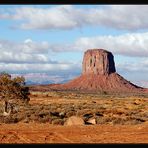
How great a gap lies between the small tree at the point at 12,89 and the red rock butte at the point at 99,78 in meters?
123

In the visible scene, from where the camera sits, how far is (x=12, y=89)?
2817 centimetres

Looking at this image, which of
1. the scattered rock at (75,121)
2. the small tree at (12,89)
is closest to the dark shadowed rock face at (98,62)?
the small tree at (12,89)

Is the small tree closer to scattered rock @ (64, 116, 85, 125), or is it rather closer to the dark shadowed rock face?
scattered rock @ (64, 116, 85, 125)

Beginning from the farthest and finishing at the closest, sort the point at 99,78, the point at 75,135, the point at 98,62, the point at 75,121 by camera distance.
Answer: the point at 98,62, the point at 99,78, the point at 75,121, the point at 75,135

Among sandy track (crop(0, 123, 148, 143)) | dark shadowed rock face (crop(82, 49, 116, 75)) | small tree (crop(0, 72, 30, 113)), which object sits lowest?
sandy track (crop(0, 123, 148, 143))

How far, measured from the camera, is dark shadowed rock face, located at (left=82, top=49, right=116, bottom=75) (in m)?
166

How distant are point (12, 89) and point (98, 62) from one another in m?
143

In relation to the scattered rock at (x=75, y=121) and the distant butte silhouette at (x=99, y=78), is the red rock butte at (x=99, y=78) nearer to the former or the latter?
the distant butte silhouette at (x=99, y=78)

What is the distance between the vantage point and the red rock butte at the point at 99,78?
157 meters

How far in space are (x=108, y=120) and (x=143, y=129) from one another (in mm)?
6169

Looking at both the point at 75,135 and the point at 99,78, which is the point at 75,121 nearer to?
the point at 75,135

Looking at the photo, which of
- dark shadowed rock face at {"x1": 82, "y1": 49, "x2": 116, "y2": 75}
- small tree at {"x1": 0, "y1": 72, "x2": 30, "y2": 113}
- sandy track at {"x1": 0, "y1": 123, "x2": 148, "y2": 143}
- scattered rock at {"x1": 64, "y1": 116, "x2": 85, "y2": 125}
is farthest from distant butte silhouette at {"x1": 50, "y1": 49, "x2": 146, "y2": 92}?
sandy track at {"x1": 0, "y1": 123, "x2": 148, "y2": 143}

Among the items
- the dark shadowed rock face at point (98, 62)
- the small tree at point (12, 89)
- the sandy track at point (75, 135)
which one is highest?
the dark shadowed rock face at point (98, 62)

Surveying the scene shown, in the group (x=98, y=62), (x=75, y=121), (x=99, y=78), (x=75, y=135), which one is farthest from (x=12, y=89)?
(x=98, y=62)
